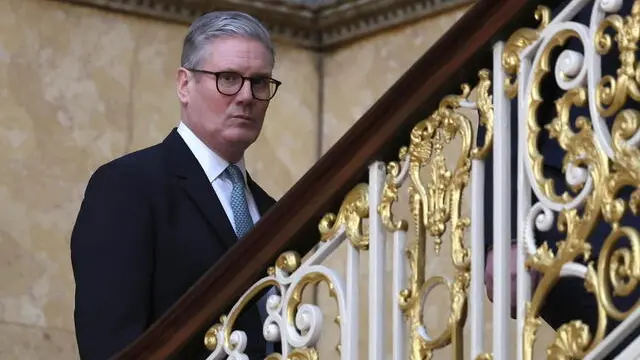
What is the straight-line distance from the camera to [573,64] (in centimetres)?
282

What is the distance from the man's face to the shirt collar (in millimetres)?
34

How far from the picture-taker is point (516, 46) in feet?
9.69

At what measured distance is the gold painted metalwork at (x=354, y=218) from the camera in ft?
10.6

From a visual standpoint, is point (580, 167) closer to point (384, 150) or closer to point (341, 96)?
point (384, 150)

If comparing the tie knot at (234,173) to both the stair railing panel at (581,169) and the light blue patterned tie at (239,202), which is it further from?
the stair railing panel at (581,169)

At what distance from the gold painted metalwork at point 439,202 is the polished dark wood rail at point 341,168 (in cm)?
4

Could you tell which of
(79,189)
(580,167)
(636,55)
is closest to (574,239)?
(580,167)

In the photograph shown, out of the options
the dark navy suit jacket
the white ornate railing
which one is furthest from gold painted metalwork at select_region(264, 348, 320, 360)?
the dark navy suit jacket

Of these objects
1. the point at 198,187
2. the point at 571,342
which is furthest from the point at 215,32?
the point at 571,342

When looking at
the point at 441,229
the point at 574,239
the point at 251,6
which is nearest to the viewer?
the point at 574,239

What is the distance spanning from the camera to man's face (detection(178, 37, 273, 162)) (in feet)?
13.3

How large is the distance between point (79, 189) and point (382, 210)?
139 inches

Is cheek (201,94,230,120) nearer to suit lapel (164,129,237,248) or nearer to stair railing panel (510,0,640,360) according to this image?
suit lapel (164,129,237,248)

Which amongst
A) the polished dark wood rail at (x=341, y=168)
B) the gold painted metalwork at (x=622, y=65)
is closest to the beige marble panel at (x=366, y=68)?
the polished dark wood rail at (x=341, y=168)
